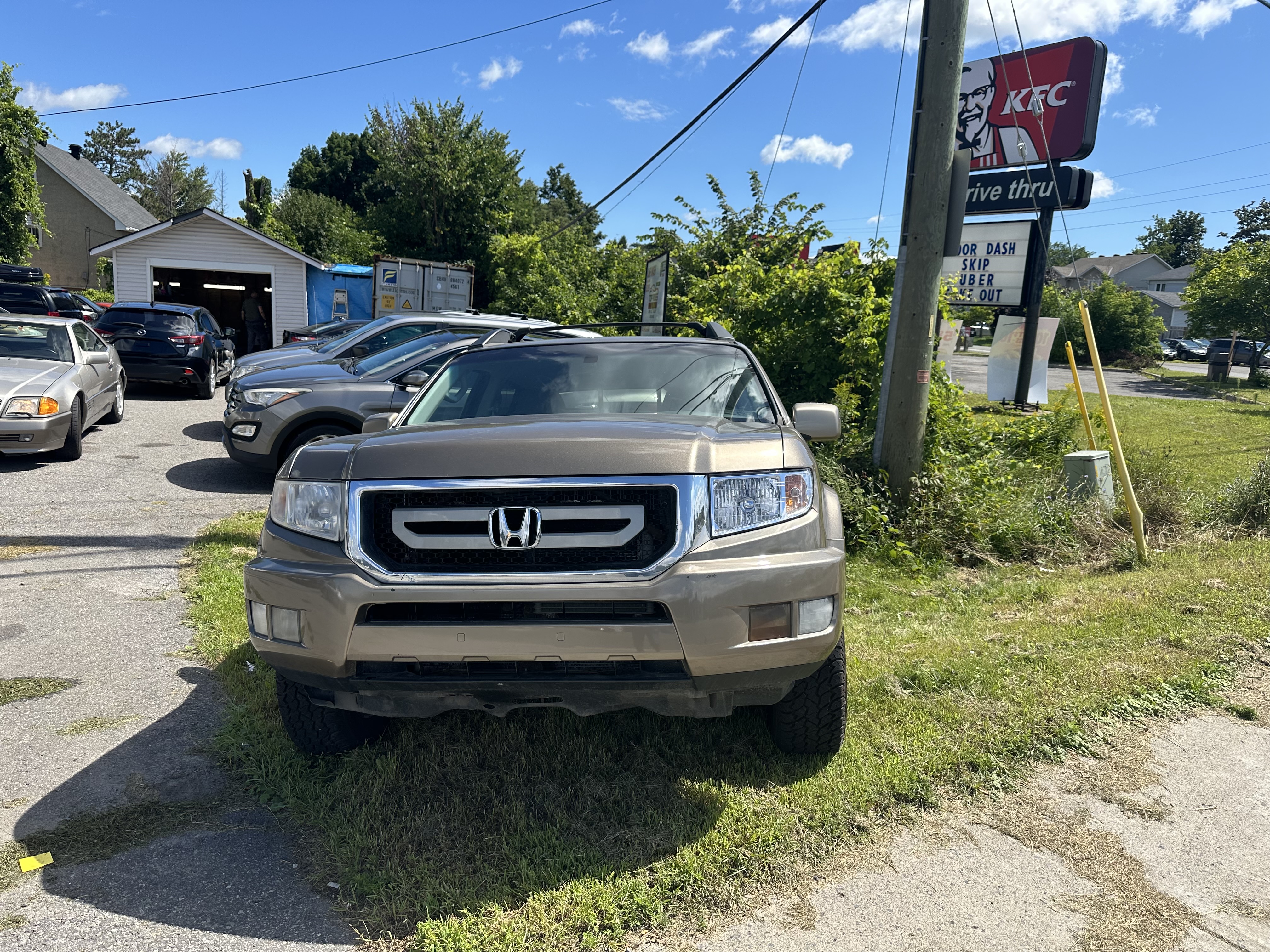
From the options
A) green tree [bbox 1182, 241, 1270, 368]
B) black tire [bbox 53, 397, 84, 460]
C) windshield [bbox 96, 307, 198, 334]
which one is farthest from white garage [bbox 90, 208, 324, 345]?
green tree [bbox 1182, 241, 1270, 368]

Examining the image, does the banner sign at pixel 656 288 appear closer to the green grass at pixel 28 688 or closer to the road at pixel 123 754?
the road at pixel 123 754

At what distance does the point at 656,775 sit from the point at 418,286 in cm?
2145

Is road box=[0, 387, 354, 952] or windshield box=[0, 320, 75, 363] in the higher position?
windshield box=[0, 320, 75, 363]

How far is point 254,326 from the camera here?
1029 inches

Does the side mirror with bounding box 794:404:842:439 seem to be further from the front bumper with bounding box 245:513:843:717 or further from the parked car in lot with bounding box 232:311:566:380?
the parked car in lot with bounding box 232:311:566:380

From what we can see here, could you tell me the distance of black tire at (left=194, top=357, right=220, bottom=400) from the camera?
589 inches

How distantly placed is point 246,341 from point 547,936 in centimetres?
2801

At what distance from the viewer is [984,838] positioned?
2982 millimetres

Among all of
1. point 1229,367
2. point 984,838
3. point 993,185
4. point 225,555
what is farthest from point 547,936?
point 1229,367

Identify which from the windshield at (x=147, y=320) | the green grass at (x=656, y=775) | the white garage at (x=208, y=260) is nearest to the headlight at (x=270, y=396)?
the green grass at (x=656, y=775)

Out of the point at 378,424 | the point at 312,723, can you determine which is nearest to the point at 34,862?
the point at 312,723

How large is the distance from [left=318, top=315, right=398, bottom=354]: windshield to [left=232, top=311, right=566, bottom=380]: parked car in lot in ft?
0.04

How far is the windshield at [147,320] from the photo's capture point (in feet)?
47.3

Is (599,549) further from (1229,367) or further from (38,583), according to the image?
(1229,367)
